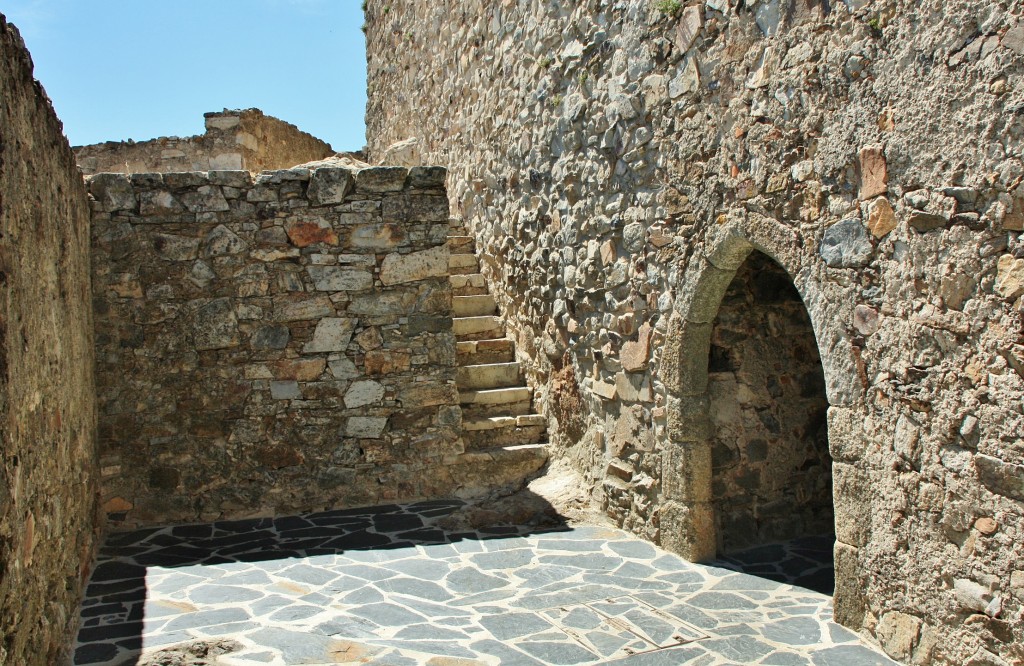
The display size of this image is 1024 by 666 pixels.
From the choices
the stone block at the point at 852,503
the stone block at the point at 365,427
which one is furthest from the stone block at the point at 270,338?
the stone block at the point at 852,503

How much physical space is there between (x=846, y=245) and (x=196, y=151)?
8.70 m

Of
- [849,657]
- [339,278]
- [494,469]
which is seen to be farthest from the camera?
[494,469]

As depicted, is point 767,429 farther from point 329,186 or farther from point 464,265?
point 464,265

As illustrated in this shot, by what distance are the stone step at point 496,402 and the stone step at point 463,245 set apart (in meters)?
1.93

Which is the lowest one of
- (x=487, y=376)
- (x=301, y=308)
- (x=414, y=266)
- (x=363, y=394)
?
(x=363, y=394)

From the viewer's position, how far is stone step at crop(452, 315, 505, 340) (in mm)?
7727

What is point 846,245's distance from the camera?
3.82m

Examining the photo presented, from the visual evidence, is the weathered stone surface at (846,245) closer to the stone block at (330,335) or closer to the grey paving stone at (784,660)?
the grey paving stone at (784,660)

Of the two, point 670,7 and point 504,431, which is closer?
point 670,7

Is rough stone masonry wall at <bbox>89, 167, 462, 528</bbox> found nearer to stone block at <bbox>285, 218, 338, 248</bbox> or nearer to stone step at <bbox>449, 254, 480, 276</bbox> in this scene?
stone block at <bbox>285, 218, 338, 248</bbox>

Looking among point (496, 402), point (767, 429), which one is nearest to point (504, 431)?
point (496, 402)

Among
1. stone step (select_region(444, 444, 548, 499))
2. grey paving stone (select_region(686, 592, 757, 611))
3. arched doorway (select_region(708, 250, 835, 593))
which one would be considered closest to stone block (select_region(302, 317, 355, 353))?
stone step (select_region(444, 444, 548, 499))

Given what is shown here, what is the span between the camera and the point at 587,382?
6.22 m

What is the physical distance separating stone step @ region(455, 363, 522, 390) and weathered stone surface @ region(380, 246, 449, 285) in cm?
103
